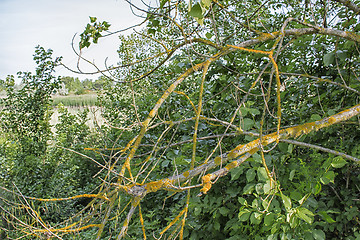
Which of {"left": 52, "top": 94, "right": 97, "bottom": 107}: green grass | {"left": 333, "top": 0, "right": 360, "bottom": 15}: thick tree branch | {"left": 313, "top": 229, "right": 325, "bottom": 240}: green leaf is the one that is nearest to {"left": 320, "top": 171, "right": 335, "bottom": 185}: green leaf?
{"left": 313, "top": 229, "right": 325, "bottom": 240}: green leaf

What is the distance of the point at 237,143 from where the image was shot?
87.0 inches

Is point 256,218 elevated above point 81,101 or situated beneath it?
situated beneath

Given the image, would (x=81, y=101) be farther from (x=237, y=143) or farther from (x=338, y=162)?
(x=338, y=162)

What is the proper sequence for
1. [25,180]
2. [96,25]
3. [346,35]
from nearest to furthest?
[346,35] < [96,25] < [25,180]

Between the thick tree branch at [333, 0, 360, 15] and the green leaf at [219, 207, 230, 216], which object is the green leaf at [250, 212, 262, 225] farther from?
the thick tree branch at [333, 0, 360, 15]

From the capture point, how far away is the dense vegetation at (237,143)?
1.24 metres

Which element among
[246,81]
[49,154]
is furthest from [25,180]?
[246,81]

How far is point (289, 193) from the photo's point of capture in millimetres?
1924

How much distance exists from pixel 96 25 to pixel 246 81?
1.12m

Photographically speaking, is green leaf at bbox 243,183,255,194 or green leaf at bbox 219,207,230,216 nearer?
green leaf at bbox 243,183,255,194

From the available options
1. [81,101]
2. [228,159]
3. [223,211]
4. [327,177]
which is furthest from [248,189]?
[81,101]

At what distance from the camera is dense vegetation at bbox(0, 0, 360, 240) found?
4.06ft

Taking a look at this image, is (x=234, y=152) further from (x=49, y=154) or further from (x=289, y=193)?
(x=49, y=154)

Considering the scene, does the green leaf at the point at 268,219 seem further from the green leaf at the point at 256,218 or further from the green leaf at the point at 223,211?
the green leaf at the point at 223,211
